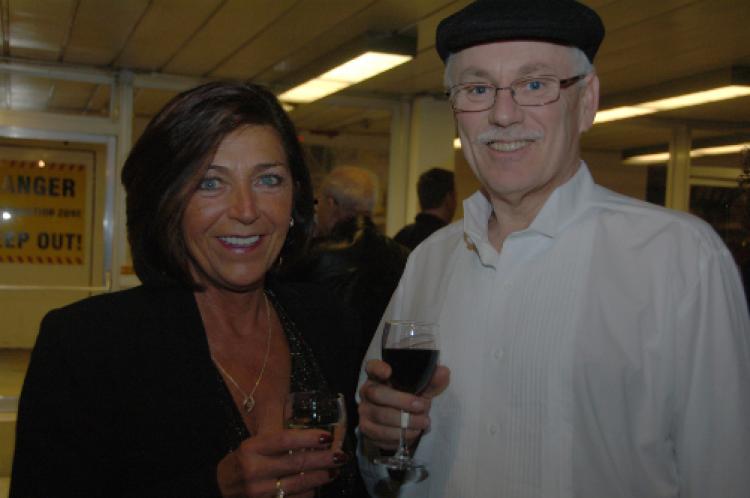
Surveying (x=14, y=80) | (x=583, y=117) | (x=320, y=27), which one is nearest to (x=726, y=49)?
(x=320, y=27)

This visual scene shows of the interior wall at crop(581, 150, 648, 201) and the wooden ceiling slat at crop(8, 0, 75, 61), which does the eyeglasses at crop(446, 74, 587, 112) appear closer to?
the wooden ceiling slat at crop(8, 0, 75, 61)

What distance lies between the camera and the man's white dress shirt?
1.35 meters

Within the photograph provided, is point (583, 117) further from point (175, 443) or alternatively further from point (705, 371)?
point (175, 443)

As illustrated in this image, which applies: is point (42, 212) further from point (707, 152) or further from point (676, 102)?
point (707, 152)

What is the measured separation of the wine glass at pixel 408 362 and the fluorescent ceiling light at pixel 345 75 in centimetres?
395

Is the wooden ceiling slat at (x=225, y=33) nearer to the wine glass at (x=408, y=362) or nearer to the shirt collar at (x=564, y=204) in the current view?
the shirt collar at (x=564, y=204)

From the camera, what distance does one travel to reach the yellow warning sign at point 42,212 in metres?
7.12

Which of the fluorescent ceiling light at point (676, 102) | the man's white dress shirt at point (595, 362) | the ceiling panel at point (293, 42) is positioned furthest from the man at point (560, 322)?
the fluorescent ceiling light at point (676, 102)

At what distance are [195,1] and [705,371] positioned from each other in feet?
13.4

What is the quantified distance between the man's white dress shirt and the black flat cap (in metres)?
0.30

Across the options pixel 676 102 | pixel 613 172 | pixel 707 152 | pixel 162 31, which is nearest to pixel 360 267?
pixel 162 31

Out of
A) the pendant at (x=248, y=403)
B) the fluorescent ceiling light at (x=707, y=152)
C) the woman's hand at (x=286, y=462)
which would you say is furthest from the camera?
the fluorescent ceiling light at (x=707, y=152)

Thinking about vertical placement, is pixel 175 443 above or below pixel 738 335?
below

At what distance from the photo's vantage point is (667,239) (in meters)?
1.44
